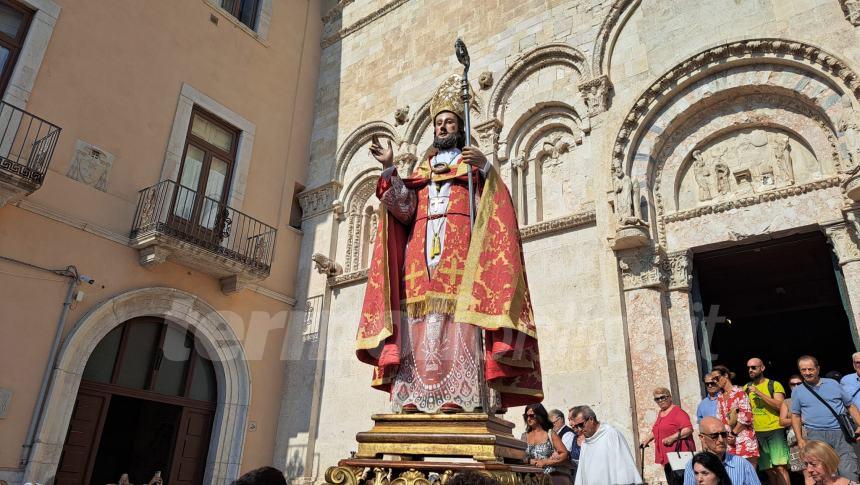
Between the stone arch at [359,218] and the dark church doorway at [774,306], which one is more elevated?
the stone arch at [359,218]

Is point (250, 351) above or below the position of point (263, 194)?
below

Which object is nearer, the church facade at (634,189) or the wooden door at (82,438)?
the church facade at (634,189)

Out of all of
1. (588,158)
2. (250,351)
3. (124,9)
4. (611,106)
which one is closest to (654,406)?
(588,158)

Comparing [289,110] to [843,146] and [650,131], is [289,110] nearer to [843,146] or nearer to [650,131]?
[650,131]

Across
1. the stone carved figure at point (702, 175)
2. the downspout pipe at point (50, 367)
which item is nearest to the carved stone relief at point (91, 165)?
the downspout pipe at point (50, 367)

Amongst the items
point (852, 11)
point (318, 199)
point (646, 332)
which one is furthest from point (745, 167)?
point (318, 199)

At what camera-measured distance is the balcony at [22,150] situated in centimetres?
805

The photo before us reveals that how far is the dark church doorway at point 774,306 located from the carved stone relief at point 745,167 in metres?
0.74

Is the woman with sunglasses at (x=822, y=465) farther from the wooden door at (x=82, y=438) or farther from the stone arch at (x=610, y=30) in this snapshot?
the wooden door at (x=82, y=438)

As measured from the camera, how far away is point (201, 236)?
35.0ft

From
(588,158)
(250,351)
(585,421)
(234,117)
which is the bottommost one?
(585,421)

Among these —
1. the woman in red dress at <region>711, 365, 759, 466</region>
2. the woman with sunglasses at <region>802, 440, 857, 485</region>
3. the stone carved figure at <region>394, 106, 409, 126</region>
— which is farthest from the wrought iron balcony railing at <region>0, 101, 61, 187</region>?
the woman with sunglasses at <region>802, 440, 857, 485</region>

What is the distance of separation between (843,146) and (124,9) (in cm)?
1122

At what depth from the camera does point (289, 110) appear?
1333 cm
